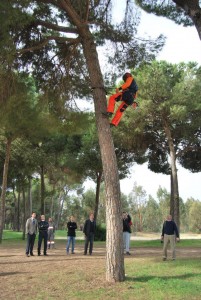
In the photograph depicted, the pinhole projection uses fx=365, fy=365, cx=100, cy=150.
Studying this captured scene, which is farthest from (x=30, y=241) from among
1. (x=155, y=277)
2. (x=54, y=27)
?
(x=54, y=27)

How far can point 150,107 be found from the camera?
71.7 ft

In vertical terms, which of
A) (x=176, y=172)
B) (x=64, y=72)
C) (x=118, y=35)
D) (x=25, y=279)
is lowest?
(x=25, y=279)

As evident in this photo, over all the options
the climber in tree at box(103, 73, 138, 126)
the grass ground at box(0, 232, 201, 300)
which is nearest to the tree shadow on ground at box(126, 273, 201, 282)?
the grass ground at box(0, 232, 201, 300)

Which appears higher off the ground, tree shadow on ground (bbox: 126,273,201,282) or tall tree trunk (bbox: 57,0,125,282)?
tall tree trunk (bbox: 57,0,125,282)

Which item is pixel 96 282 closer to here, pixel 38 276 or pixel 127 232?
pixel 38 276

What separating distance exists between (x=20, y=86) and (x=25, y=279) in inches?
204

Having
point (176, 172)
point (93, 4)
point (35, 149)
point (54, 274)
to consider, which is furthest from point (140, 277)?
point (35, 149)

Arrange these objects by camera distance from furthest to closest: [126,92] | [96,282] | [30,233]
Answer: [30,233]
[126,92]
[96,282]

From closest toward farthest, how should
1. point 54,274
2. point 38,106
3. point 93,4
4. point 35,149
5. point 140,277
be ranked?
point 140,277 < point 54,274 < point 93,4 < point 38,106 < point 35,149

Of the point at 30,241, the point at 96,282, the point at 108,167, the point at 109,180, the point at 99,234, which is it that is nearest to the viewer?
the point at 96,282

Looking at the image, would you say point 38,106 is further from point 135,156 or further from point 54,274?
point 135,156

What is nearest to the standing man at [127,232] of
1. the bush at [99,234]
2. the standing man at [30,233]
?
the standing man at [30,233]

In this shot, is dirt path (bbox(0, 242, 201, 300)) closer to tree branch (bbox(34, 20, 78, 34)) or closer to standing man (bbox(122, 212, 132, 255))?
standing man (bbox(122, 212, 132, 255))

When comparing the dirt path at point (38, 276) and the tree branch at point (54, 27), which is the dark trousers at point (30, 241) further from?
the tree branch at point (54, 27)
